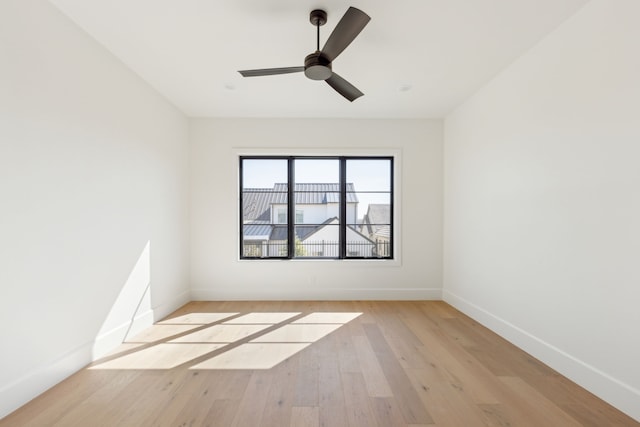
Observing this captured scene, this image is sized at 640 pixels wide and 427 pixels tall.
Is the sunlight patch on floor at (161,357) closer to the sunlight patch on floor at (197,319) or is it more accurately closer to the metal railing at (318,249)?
the sunlight patch on floor at (197,319)

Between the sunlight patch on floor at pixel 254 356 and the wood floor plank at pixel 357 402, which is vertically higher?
the wood floor plank at pixel 357 402

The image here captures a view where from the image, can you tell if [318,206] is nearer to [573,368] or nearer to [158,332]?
[158,332]

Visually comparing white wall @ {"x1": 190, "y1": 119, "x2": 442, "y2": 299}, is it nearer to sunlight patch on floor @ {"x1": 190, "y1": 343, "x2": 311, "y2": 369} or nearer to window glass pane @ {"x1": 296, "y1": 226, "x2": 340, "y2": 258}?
window glass pane @ {"x1": 296, "y1": 226, "x2": 340, "y2": 258}

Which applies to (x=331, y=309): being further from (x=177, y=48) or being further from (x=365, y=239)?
(x=177, y=48)

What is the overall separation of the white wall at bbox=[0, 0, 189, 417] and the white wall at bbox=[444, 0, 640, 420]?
366 cm

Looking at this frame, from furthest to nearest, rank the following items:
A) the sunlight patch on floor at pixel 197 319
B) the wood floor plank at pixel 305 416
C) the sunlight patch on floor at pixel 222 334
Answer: the sunlight patch on floor at pixel 197 319
the sunlight patch on floor at pixel 222 334
the wood floor plank at pixel 305 416

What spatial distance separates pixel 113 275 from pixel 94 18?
2044 mm

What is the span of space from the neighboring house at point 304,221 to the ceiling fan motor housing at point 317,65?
2.19 meters

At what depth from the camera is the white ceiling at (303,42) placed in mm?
1977

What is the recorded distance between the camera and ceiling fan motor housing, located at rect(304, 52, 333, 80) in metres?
2.06

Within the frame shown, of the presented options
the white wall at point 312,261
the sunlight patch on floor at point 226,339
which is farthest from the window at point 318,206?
the sunlight patch on floor at point 226,339

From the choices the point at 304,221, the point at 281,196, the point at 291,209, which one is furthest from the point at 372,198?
the point at 281,196

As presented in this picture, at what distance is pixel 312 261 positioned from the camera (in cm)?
411

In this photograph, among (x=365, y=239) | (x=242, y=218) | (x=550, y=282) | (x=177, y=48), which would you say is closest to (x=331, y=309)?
(x=365, y=239)
